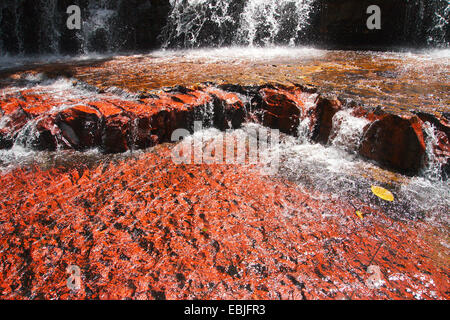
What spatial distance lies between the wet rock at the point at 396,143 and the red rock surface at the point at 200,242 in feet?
3.52

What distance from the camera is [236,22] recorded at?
32.7 ft

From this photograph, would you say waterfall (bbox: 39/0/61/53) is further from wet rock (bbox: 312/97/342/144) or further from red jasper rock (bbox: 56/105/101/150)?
wet rock (bbox: 312/97/342/144)

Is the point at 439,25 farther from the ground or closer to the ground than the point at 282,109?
farther from the ground

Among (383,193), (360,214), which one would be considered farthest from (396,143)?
(360,214)

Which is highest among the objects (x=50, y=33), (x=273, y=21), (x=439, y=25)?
(x=273, y=21)

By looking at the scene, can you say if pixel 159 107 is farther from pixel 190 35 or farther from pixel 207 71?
pixel 190 35

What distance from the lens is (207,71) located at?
5.73 m

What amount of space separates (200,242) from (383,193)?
2.17m

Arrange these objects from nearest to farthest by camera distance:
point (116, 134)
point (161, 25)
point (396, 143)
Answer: point (396, 143) < point (116, 134) < point (161, 25)

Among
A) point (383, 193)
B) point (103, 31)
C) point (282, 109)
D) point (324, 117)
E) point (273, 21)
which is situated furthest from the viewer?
point (103, 31)

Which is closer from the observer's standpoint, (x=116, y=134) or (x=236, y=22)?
(x=116, y=134)

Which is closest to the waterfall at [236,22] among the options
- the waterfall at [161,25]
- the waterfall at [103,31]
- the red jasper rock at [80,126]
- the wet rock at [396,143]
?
the waterfall at [161,25]

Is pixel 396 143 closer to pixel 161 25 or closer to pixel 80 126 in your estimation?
pixel 80 126
